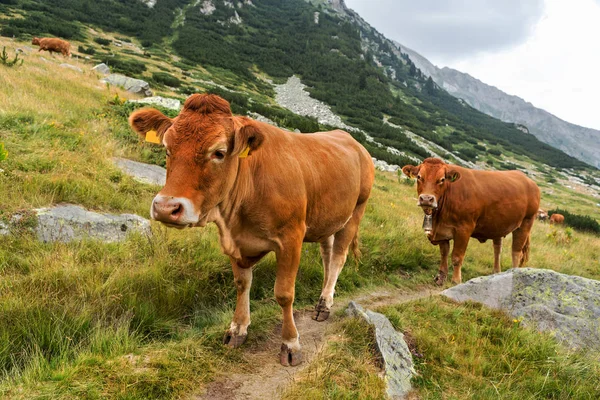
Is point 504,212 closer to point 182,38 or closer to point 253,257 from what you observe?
point 253,257

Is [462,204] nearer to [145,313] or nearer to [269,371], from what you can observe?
[269,371]

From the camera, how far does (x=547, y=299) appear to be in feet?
16.1

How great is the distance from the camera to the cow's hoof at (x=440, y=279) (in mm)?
6898

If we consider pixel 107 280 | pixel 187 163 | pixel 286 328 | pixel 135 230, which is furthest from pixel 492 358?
pixel 135 230

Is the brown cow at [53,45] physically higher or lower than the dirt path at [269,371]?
higher

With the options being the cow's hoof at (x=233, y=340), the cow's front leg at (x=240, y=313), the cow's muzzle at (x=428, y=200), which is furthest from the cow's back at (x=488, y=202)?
the cow's hoof at (x=233, y=340)

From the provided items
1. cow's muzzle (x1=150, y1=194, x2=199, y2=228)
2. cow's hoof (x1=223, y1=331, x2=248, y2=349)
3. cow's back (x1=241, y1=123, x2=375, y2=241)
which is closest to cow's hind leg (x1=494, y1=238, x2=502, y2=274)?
cow's back (x1=241, y1=123, x2=375, y2=241)

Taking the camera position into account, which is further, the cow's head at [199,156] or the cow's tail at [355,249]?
the cow's tail at [355,249]

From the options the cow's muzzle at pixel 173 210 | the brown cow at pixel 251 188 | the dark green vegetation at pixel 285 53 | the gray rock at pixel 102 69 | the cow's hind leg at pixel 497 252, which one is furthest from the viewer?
the dark green vegetation at pixel 285 53

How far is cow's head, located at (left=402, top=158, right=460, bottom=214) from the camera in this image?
6.64m

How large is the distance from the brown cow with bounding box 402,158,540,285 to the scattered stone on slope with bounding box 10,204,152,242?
16.6 ft

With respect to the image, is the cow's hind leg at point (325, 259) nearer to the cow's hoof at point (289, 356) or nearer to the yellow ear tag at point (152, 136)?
the cow's hoof at point (289, 356)

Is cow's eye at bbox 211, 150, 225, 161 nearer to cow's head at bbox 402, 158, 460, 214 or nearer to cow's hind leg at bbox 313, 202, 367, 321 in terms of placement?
cow's hind leg at bbox 313, 202, 367, 321

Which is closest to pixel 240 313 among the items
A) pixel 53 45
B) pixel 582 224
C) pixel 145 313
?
pixel 145 313
